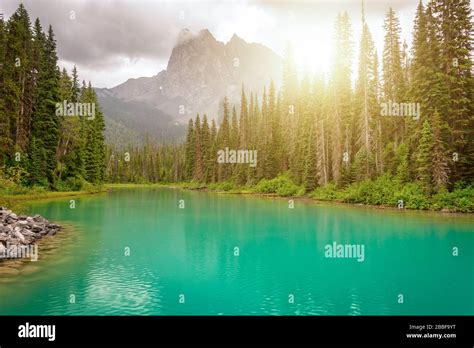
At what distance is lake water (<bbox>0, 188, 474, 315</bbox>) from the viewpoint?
11.8 m

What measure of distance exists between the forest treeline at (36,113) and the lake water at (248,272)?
987 inches

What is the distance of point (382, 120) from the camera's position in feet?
174

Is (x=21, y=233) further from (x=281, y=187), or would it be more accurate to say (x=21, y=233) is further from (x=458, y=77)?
(x=281, y=187)

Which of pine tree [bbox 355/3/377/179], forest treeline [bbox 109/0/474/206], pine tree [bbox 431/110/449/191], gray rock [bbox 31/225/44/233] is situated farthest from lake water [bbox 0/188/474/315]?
pine tree [bbox 355/3/377/179]

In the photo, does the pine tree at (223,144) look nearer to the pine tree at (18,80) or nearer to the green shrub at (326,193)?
the green shrub at (326,193)

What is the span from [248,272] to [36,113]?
157 ft

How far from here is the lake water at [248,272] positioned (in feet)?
38.6

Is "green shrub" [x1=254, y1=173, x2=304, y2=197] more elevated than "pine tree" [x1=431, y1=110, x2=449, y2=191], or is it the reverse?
"pine tree" [x1=431, y1=110, x2=449, y2=191]

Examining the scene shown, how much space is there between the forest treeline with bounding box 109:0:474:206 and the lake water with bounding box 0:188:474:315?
37.1ft

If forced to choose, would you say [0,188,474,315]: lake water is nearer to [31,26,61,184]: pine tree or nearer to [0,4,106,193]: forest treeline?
[0,4,106,193]: forest treeline

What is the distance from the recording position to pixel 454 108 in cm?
3691

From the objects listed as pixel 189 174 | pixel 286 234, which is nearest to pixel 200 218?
pixel 286 234

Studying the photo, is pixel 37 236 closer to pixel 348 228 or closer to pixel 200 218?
pixel 200 218

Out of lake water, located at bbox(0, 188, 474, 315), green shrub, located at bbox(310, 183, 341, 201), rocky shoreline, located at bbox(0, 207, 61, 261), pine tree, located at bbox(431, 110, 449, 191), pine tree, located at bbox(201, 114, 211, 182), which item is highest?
pine tree, located at bbox(201, 114, 211, 182)
